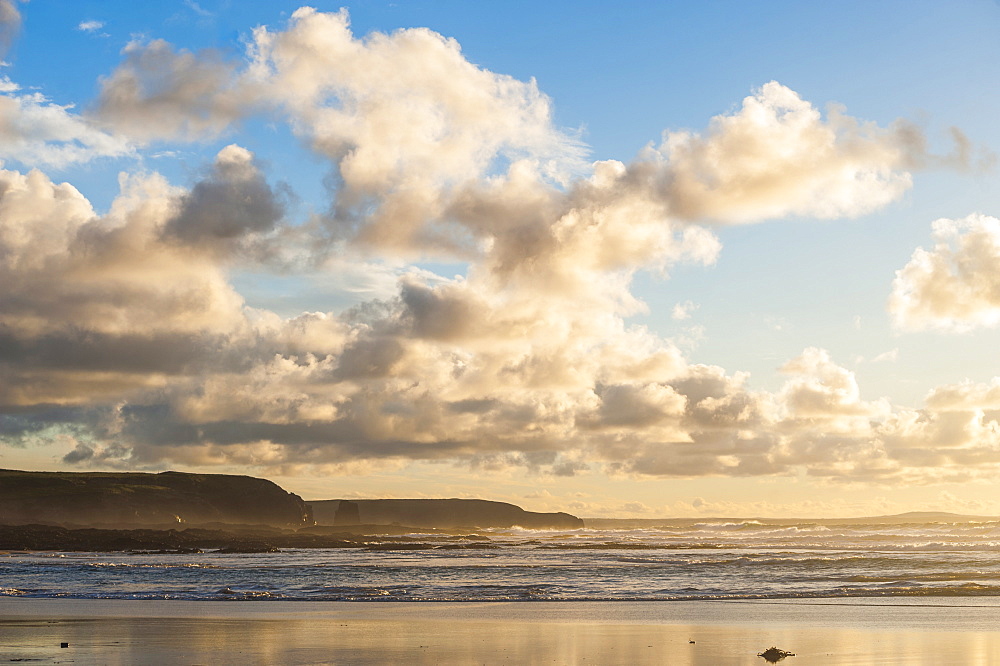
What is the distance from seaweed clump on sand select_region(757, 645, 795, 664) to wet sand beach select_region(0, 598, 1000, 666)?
167mm

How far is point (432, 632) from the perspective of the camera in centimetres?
1975

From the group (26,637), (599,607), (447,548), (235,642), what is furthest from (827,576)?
(447,548)

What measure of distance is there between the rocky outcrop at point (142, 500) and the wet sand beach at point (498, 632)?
109219 millimetres

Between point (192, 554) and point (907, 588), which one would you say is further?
point (192, 554)

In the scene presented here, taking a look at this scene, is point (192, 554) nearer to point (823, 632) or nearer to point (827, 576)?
point (827, 576)

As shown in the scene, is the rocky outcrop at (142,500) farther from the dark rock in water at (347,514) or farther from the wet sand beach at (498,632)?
the wet sand beach at (498,632)

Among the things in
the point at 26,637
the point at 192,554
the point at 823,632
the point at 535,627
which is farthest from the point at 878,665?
the point at 192,554

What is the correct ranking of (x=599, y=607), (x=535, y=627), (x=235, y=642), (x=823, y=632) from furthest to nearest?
(x=599, y=607) → (x=535, y=627) → (x=823, y=632) → (x=235, y=642)

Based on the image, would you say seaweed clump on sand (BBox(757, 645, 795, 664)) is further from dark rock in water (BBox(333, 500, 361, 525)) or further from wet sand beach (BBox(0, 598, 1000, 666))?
dark rock in water (BBox(333, 500, 361, 525))

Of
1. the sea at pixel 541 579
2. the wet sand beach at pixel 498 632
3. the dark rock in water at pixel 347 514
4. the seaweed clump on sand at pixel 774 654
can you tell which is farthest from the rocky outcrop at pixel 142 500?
the seaweed clump on sand at pixel 774 654

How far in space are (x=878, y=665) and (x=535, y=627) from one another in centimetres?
802

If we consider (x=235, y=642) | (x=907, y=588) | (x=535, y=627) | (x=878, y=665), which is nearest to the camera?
(x=878, y=665)

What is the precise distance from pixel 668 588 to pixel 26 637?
2056 centimetres

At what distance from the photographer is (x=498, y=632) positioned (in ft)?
64.6
